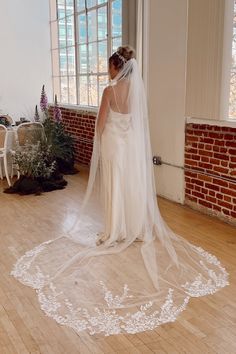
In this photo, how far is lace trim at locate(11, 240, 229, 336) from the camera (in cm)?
235

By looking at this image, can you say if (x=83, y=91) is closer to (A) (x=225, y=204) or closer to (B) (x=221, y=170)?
(B) (x=221, y=170)

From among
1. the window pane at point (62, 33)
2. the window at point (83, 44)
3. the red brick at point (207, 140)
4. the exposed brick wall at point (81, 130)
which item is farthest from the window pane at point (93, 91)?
the red brick at point (207, 140)

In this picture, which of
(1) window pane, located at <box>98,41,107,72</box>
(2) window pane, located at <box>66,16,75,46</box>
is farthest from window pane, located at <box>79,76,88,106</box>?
(2) window pane, located at <box>66,16,75,46</box>

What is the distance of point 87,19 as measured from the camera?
684cm

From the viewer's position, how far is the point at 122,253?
3.38 meters

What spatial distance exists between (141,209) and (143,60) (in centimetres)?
234

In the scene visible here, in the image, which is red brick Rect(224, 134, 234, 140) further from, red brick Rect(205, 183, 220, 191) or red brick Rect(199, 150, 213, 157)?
red brick Rect(205, 183, 220, 191)

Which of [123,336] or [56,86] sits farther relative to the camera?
[56,86]

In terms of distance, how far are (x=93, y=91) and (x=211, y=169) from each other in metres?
3.30

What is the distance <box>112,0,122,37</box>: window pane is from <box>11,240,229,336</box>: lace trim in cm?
418

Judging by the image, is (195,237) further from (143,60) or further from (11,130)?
(11,130)

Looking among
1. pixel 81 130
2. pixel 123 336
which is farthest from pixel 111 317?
pixel 81 130

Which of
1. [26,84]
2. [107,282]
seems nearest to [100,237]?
[107,282]

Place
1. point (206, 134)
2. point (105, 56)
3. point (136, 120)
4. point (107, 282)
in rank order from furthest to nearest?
1. point (105, 56)
2. point (206, 134)
3. point (136, 120)
4. point (107, 282)
